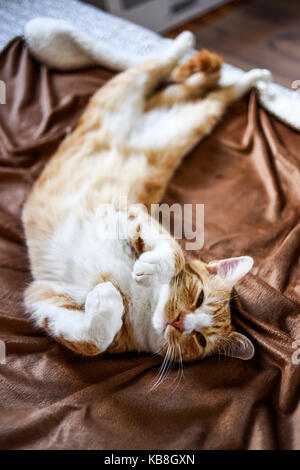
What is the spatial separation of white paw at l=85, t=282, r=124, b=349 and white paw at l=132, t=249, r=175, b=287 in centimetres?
11

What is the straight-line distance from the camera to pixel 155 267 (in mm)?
1242

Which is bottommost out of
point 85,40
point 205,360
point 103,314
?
point 205,360

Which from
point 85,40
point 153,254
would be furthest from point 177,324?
point 85,40

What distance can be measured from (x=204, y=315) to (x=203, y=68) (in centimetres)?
141

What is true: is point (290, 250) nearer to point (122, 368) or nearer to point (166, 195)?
point (166, 195)

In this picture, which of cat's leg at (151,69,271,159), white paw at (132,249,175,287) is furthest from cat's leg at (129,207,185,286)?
cat's leg at (151,69,271,159)

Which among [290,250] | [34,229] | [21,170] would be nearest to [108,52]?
[21,170]

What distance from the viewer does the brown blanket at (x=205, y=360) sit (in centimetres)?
106

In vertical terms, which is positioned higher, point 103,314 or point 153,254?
point 153,254

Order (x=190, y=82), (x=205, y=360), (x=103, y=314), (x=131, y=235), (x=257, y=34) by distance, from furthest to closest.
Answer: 1. (x=257, y=34)
2. (x=190, y=82)
3. (x=131, y=235)
4. (x=205, y=360)
5. (x=103, y=314)

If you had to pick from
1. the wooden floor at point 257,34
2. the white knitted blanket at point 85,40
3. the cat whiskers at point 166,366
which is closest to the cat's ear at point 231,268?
the cat whiskers at point 166,366

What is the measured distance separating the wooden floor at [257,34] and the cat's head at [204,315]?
8.06 ft

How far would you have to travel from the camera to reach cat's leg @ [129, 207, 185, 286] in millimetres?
1246

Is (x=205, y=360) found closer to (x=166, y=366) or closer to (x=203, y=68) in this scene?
(x=166, y=366)
